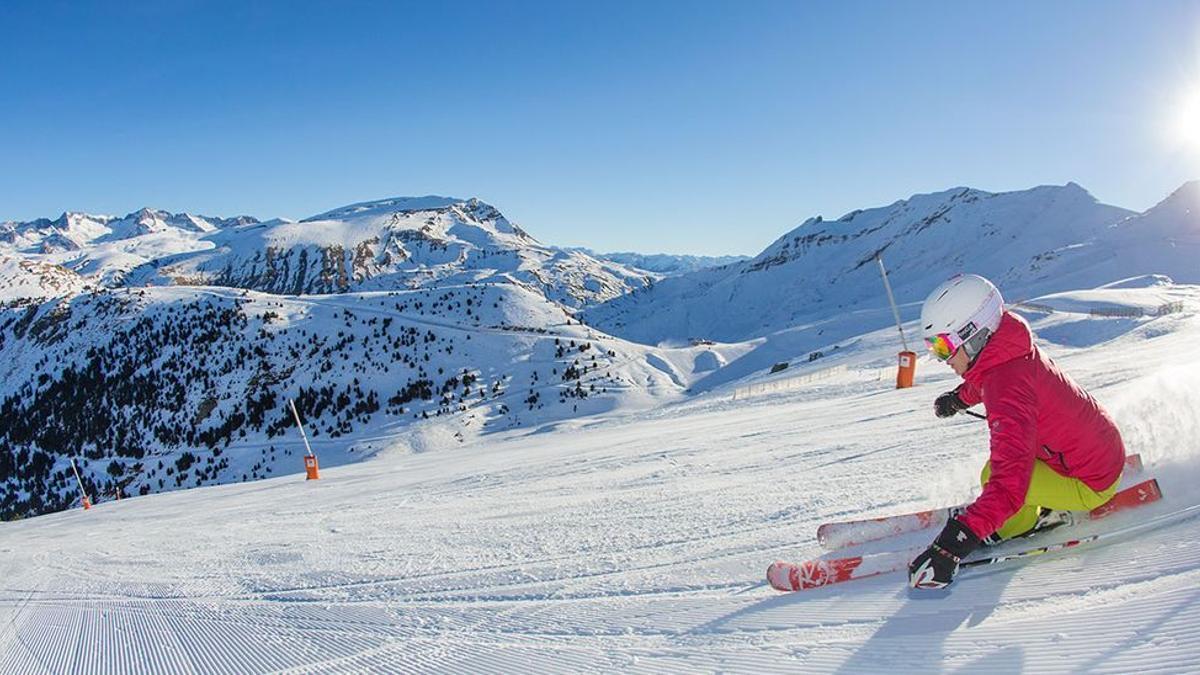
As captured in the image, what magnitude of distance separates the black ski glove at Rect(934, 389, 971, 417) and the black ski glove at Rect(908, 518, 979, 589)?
1.66 m

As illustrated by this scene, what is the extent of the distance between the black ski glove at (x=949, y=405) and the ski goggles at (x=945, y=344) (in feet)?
2.67

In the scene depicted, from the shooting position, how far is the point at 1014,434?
3.35 metres

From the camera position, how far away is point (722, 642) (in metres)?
3.23

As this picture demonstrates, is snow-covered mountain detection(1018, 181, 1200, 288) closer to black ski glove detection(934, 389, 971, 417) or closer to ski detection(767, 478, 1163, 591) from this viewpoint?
black ski glove detection(934, 389, 971, 417)

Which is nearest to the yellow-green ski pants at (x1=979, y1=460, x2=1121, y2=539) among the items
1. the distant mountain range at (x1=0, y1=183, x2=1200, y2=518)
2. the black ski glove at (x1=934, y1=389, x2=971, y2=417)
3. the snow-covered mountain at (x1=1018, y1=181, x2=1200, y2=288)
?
the black ski glove at (x1=934, y1=389, x2=971, y2=417)

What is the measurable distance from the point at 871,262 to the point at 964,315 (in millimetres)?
128096

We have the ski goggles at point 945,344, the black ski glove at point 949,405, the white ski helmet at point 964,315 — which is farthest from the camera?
the black ski glove at point 949,405

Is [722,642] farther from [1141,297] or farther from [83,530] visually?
[1141,297]

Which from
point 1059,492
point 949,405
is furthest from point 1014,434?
point 949,405

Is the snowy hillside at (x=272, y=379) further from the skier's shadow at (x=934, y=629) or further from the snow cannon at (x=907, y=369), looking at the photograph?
the skier's shadow at (x=934, y=629)

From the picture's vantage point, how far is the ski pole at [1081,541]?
134 inches

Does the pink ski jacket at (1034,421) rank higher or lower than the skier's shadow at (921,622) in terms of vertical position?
higher

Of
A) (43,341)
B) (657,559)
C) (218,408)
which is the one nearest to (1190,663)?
(657,559)

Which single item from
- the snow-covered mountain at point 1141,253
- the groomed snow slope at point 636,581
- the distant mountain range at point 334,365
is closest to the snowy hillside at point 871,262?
the distant mountain range at point 334,365
